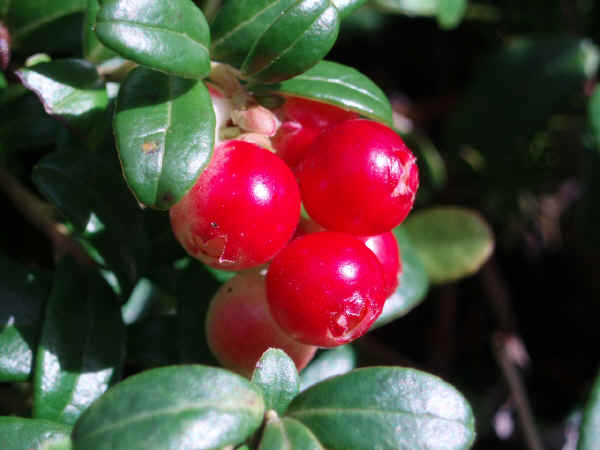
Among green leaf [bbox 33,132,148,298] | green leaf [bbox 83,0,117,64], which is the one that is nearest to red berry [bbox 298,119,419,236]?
green leaf [bbox 33,132,148,298]

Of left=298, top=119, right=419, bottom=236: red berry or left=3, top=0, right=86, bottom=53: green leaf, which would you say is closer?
left=298, top=119, right=419, bottom=236: red berry

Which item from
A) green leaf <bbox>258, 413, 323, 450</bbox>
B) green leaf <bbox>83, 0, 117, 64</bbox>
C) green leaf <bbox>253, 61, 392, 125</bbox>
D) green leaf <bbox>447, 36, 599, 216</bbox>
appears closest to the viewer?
green leaf <bbox>258, 413, 323, 450</bbox>

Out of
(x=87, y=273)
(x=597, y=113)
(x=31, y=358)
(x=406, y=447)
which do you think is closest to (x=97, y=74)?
(x=87, y=273)

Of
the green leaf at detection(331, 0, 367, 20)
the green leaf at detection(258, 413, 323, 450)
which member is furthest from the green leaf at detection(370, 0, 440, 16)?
the green leaf at detection(258, 413, 323, 450)

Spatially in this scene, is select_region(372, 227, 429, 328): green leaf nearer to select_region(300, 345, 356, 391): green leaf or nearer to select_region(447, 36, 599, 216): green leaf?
select_region(300, 345, 356, 391): green leaf

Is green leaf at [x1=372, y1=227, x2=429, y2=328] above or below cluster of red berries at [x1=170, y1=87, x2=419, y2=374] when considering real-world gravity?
below

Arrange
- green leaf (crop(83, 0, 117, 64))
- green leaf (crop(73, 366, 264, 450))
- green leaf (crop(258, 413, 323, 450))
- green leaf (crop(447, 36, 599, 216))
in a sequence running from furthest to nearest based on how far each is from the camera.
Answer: green leaf (crop(447, 36, 599, 216))
green leaf (crop(83, 0, 117, 64))
green leaf (crop(258, 413, 323, 450))
green leaf (crop(73, 366, 264, 450))

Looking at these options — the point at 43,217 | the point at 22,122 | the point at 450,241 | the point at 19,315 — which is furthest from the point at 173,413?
the point at 450,241

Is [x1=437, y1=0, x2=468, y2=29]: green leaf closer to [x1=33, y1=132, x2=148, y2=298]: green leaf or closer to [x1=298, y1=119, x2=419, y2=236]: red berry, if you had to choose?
[x1=298, y1=119, x2=419, y2=236]: red berry

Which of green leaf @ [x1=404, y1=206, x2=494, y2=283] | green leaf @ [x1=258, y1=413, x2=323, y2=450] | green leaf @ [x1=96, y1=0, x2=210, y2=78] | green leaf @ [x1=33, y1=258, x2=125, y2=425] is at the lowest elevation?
green leaf @ [x1=404, y1=206, x2=494, y2=283]
